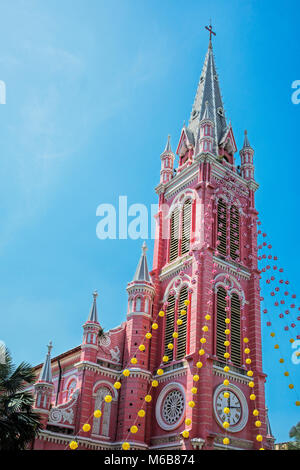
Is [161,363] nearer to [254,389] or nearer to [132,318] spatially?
[132,318]

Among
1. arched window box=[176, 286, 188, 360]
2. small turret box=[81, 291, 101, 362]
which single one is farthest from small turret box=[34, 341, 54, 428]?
arched window box=[176, 286, 188, 360]

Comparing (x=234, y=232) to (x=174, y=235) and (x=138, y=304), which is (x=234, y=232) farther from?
(x=138, y=304)

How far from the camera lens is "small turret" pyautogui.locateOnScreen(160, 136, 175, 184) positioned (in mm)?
46406

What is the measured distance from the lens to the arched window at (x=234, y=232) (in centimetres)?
4038

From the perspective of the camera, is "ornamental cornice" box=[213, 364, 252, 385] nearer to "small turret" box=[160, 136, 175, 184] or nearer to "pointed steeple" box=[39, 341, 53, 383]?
"pointed steeple" box=[39, 341, 53, 383]

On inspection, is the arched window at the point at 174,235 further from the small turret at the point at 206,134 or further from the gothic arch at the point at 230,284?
the small turret at the point at 206,134

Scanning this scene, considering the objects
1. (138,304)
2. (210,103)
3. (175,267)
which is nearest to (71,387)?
(138,304)

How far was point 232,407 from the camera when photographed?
33594mm

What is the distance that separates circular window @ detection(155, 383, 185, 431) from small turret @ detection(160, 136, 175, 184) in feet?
60.8

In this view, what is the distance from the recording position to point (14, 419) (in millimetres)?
23781

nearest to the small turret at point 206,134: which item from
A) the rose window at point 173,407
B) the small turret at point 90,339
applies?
the small turret at point 90,339

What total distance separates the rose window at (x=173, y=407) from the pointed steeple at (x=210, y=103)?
21.5 m
